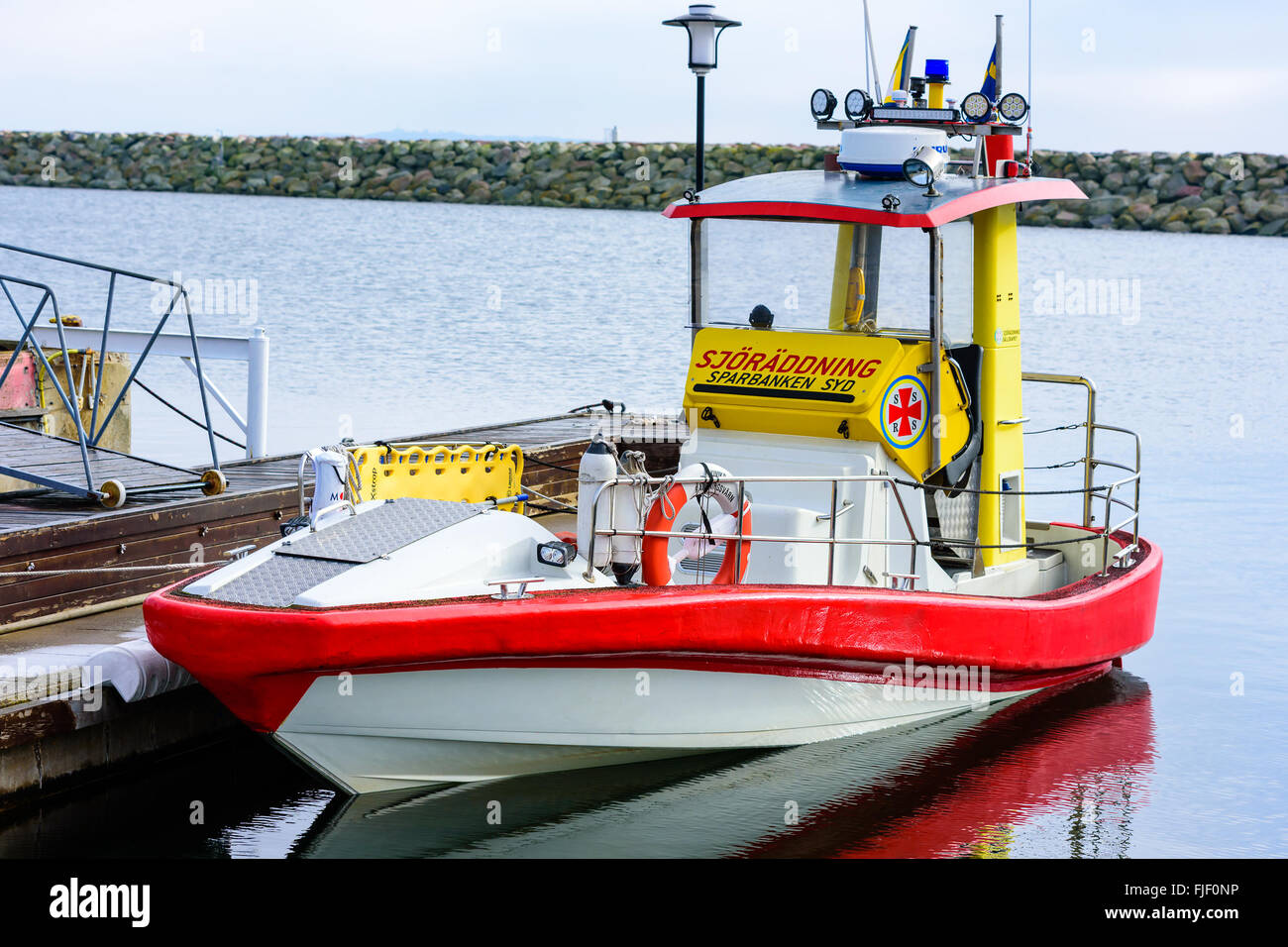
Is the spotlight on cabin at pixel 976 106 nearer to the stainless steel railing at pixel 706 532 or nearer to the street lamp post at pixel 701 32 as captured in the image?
the stainless steel railing at pixel 706 532

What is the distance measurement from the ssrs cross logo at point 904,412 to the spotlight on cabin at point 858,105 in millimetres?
1432

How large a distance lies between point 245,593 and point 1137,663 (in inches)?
255

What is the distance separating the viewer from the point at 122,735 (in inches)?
267

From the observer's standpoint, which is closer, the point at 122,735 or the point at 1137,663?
the point at 122,735

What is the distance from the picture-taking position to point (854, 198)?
23.6 ft

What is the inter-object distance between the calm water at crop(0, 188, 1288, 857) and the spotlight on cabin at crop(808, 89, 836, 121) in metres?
0.79

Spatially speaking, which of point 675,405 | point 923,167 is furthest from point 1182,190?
point 923,167

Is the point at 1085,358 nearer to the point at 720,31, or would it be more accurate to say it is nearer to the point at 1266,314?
the point at 1266,314

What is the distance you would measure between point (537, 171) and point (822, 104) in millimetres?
56969

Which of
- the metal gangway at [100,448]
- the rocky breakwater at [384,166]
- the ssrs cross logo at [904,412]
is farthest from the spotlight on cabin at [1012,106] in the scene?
the rocky breakwater at [384,166]

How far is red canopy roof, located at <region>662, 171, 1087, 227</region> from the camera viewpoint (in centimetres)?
702

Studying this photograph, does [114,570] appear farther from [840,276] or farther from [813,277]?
[840,276]

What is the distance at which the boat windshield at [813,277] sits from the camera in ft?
24.6

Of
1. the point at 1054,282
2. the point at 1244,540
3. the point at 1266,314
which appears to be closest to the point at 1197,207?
the point at 1054,282
